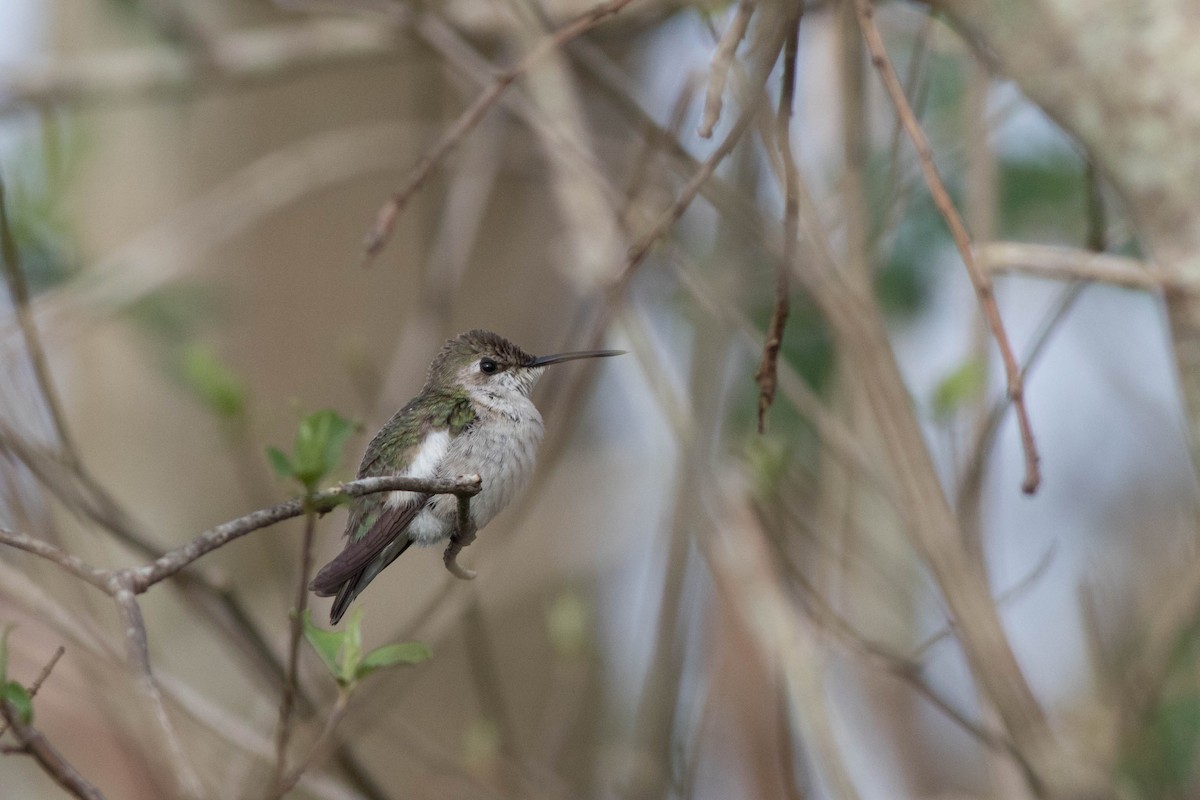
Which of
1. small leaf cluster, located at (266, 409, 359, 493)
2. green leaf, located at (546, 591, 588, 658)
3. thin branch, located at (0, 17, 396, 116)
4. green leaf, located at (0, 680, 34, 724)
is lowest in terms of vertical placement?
green leaf, located at (0, 680, 34, 724)

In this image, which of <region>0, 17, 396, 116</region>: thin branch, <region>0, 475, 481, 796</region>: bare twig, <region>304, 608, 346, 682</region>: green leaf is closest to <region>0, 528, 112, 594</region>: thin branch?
<region>0, 475, 481, 796</region>: bare twig

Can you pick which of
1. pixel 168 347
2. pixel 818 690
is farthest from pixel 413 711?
pixel 818 690

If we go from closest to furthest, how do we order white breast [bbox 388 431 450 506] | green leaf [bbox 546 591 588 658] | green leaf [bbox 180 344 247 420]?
white breast [bbox 388 431 450 506]
green leaf [bbox 180 344 247 420]
green leaf [bbox 546 591 588 658]

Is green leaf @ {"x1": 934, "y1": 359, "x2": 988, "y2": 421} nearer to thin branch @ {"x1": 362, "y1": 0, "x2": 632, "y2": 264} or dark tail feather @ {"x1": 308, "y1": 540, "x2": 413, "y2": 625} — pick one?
dark tail feather @ {"x1": 308, "y1": 540, "x2": 413, "y2": 625}

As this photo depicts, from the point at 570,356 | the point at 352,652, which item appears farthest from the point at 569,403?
the point at 352,652

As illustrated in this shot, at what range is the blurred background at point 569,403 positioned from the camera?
2746mm

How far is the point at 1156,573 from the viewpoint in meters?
5.47

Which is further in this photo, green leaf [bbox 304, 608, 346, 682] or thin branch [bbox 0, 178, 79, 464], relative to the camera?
thin branch [bbox 0, 178, 79, 464]

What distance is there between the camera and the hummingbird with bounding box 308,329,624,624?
2197 millimetres

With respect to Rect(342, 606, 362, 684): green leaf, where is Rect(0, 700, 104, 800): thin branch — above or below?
below

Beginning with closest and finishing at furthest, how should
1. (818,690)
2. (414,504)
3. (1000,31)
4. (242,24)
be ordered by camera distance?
(1000,31) → (414,504) → (818,690) → (242,24)

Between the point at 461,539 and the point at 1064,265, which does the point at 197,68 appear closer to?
the point at 461,539

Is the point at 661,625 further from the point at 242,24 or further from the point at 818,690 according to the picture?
the point at 242,24

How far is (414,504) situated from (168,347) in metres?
3.13
